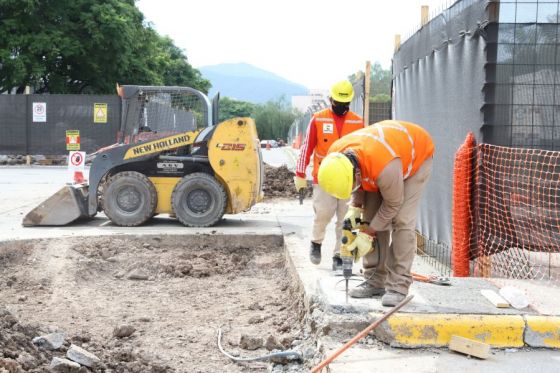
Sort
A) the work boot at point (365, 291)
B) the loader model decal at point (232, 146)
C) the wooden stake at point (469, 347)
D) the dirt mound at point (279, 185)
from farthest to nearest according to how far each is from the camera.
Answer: the dirt mound at point (279, 185) < the loader model decal at point (232, 146) < the work boot at point (365, 291) < the wooden stake at point (469, 347)

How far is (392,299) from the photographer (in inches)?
198

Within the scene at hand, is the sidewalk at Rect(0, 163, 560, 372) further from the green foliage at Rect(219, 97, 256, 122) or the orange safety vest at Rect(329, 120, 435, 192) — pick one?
the green foliage at Rect(219, 97, 256, 122)

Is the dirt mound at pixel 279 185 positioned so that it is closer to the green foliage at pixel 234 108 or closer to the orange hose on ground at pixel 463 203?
the orange hose on ground at pixel 463 203

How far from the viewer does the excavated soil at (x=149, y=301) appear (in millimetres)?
4973

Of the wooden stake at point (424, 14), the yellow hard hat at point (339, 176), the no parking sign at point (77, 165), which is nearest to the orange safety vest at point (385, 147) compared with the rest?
the yellow hard hat at point (339, 176)

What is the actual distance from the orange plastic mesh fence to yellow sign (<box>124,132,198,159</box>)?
488 cm

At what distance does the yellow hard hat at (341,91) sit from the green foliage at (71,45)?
84.6 feet

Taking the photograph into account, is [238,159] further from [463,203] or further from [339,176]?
[339,176]

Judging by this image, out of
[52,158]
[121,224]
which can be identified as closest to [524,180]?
[121,224]

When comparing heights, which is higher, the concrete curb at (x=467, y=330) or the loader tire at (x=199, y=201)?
the loader tire at (x=199, y=201)

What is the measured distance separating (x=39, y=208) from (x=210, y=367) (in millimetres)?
6354

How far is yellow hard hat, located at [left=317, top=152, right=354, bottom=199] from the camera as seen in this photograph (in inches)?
181

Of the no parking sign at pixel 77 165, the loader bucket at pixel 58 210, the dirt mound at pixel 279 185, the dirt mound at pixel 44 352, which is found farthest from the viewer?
the dirt mound at pixel 279 185

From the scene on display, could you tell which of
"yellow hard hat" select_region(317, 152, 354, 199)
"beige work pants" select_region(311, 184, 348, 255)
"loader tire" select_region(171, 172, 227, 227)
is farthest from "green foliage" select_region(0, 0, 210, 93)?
"yellow hard hat" select_region(317, 152, 354, 199)
